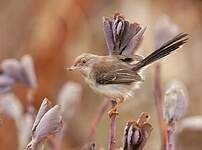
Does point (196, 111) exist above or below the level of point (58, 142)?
above

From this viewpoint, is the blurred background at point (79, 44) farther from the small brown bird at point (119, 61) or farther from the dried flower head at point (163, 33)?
the small brown bird at point (119, 61)

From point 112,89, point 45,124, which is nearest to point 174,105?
point 112,89

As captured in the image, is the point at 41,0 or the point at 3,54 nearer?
the point at 3,54

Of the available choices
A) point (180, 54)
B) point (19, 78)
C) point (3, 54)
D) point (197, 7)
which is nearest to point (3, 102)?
point (19, 78)

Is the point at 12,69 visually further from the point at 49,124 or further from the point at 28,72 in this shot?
the point at 49,124

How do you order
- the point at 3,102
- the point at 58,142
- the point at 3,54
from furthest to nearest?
the point at 3,54, the point at 3,102, the point at 58,142

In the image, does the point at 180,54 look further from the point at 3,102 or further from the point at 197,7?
the point at 3,102

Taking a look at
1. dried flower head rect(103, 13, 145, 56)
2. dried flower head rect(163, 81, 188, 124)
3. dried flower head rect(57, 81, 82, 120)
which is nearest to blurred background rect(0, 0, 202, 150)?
dried flower head rect(57, 81, 82, 120)

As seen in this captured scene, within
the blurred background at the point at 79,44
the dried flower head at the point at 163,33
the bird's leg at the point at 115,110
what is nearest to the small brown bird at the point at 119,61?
the bird's leg at the point at 115,110
